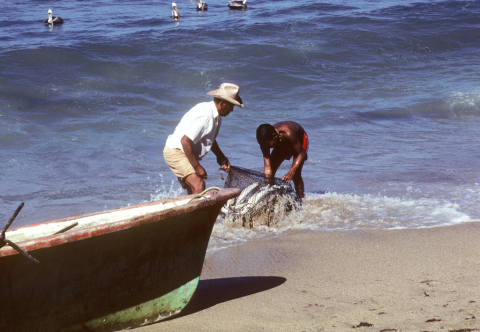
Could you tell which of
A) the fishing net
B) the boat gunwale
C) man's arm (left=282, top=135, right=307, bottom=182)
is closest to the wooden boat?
the boat gunwale

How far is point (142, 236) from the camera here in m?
3.69

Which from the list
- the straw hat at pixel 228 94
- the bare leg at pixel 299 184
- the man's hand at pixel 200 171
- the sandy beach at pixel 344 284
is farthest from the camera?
the bare leg at pixel 299 184

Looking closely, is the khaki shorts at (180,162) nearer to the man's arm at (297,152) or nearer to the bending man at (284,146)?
the bending man at (284,146)

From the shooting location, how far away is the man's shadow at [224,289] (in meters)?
4.17

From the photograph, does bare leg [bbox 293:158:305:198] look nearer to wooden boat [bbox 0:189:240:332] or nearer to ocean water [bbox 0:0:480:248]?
ocean water [bbox 0:0:480:248]

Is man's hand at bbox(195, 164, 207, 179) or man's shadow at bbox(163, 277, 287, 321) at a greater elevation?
man's hand at bbox(195, 164, 207, 179)

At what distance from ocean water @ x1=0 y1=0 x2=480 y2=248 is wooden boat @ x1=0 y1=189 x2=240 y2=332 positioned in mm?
1666

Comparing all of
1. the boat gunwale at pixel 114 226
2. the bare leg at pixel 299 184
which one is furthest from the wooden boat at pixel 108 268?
the bare leg at pixel 299 184

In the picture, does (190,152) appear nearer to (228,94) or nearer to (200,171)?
(200,171)

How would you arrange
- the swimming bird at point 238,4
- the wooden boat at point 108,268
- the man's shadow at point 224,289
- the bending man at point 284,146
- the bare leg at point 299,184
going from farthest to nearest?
the swimming bird at point 238,4 < the bare leg at point 299,184 < the bending man at point 284,146 < the man's shadow at point 224,289 < the wooden boat at point 108,268

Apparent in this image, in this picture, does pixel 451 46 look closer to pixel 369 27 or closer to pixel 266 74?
pixel 369 27

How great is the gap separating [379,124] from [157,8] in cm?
2184

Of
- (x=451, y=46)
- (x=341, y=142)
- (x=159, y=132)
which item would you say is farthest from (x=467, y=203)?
(x=451, y=46)

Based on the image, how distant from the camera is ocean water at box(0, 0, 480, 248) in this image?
7.43 metres
